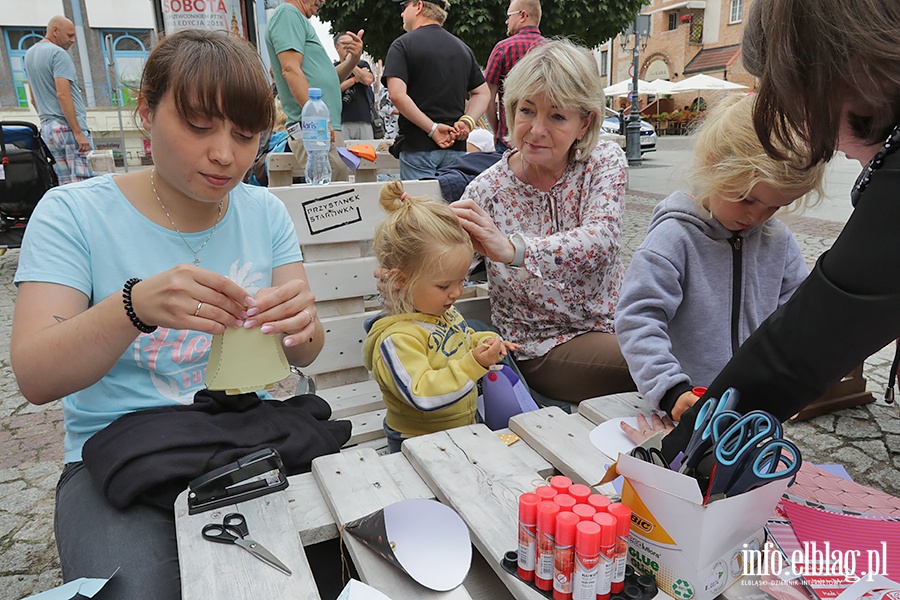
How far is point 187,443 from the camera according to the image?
1206 millimetres

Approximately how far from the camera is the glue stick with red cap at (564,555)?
0.85 meters

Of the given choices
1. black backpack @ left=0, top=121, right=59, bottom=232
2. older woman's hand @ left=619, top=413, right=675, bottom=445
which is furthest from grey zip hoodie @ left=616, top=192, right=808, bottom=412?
black backpack @ left=0, top=121, right=59, bottom=232

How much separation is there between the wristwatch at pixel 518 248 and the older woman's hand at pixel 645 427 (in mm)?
697

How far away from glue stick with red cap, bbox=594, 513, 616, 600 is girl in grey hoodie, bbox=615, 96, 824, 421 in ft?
2.35

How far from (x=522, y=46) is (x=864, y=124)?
3835 mm

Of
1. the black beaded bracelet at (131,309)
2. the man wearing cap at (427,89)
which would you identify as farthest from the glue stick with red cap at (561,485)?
the man wearing cap at (427,89)

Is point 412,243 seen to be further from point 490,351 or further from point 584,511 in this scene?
point 584,511

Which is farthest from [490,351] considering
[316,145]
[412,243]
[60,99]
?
[60,99]

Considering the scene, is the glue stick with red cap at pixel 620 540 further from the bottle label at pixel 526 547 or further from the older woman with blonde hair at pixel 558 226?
the older woman with blonde hair at pixel 558 226

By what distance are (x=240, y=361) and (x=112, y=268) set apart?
43 centimetres

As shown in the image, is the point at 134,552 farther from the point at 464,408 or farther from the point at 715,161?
the point at 715,161

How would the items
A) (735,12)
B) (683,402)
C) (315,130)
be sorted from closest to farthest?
1. (683,402)
2. (315,130)
3. (735,12)

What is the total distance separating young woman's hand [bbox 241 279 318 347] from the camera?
1207 millimetres

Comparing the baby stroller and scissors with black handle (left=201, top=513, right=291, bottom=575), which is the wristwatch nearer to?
scissors with black handle (left=201, top=513, right=291, bottom=575)
